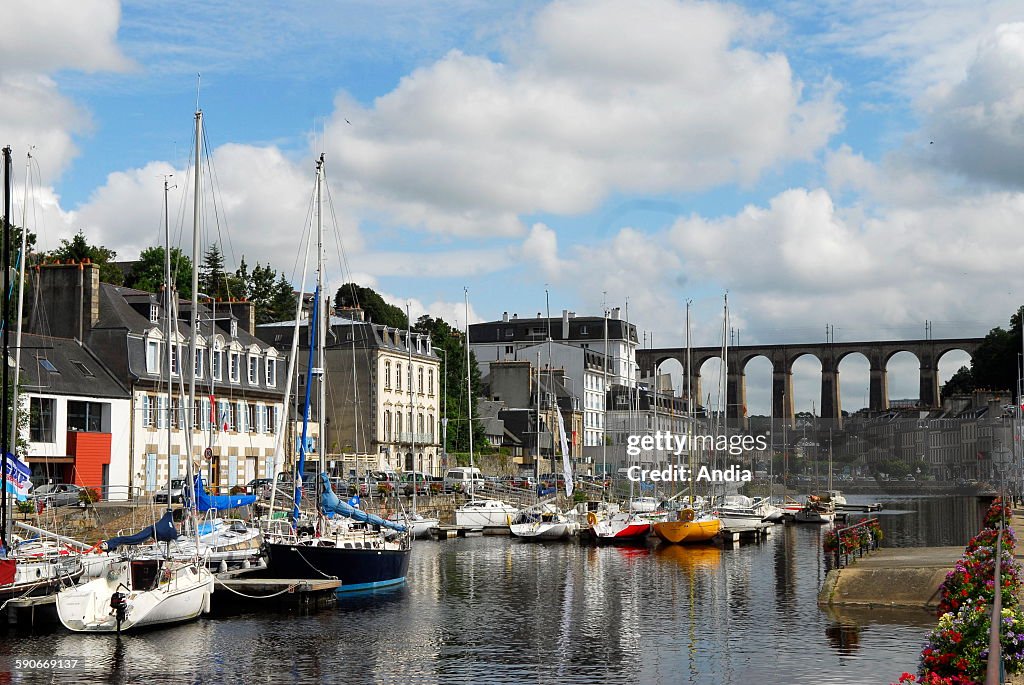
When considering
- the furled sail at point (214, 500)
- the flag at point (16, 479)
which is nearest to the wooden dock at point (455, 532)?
the furled sail at point (214, 500)

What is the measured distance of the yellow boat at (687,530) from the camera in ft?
181

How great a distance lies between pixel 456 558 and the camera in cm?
4806

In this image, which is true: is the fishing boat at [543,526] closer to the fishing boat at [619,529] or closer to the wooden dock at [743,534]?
the fishing boat at [619,529]

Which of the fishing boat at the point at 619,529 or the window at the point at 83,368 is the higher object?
the window at the point at 83,368

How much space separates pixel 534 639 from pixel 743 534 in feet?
112

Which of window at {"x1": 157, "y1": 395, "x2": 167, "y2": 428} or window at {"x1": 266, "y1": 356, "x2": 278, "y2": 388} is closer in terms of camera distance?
window at {"x1": 157, "y1": 395, "x2": 167, "y2": 428}

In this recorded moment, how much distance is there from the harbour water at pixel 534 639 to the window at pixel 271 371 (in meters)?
30.0

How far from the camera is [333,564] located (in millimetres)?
33750

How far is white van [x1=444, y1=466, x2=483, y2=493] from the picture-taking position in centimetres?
7038

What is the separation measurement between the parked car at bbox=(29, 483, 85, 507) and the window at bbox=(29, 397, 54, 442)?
287cm

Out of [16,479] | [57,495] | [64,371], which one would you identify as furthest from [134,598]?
[64,371]

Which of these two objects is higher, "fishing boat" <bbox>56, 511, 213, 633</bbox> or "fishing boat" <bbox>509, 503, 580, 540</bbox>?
"fishing boat" <bbox>56, 511, 213, 633</bbox>

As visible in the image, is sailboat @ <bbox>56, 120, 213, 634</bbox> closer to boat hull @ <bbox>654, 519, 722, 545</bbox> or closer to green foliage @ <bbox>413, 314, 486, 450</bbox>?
boat hull @ <bbox>654, 519, 722, 545</bbox>

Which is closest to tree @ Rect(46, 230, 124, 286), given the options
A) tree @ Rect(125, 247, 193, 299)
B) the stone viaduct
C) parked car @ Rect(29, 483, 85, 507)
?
tree @ Rect(125, 247, 193, 299)
